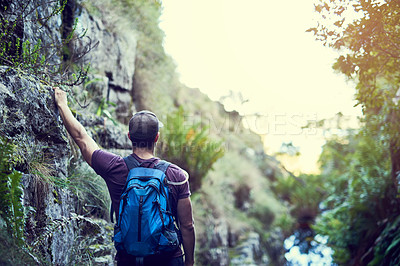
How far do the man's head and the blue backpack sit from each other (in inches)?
8.8

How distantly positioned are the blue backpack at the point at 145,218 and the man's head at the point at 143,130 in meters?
0.22

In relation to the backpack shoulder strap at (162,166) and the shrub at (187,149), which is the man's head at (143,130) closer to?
the backpack shoulder strap at (162,166)

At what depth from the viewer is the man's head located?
7.67 ft

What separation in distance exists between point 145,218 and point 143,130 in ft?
1.91

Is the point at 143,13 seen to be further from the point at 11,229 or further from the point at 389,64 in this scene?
the point at 11,229

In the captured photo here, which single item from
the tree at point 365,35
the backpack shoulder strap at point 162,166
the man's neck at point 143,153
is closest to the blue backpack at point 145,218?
the backpack shoulder strap at point 162,166

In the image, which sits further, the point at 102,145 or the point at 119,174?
the point at 102,145

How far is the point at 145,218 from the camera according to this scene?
211cm

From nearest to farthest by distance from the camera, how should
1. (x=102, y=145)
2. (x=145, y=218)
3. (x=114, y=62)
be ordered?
1. (x=145, y=218)
2. (x=102, y=145)
3. (x=114, y=62)

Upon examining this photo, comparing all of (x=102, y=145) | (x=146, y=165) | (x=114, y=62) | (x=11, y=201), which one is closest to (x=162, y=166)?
(x=146, y=165)

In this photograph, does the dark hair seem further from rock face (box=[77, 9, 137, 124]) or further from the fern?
rock face (box=[77, 9, 137, 124])

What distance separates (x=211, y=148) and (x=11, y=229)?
17.0 feet

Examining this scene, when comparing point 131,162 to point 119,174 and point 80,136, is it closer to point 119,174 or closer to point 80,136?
point 119,174

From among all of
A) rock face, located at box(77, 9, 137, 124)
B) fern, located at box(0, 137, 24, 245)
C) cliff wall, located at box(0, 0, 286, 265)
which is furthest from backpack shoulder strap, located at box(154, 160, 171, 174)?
rock face, located at box(77, 9, 137, 124)
